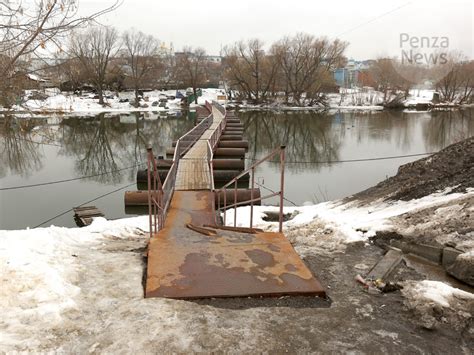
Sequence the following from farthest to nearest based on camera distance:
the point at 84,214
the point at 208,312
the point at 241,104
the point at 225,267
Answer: the point at 241,104, the point at 84,214, the point at 225,267, the point at 208,312

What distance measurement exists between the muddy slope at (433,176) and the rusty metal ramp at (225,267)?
4.02 m

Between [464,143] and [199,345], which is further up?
[464,143]

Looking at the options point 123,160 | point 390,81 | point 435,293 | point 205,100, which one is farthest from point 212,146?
point 390,81

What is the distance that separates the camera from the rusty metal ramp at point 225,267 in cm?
384

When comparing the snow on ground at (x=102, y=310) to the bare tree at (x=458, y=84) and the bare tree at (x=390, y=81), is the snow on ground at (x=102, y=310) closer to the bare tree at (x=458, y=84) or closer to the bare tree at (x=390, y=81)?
the bare tree at (x=390, y=81)

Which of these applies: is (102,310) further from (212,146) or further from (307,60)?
(307,60)

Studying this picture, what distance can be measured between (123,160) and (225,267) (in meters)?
19.5

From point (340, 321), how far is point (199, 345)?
1.26 metres

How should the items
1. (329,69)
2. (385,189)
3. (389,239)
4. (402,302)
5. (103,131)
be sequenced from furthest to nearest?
(329,69), (103,131), (385,189), (389,239), (402,302)

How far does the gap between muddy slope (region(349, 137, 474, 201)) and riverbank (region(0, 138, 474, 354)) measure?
270 centimetres

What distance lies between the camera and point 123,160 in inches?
891

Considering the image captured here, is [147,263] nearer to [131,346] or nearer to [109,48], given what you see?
[131,346]

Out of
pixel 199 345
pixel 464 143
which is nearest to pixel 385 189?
pixel 464 143

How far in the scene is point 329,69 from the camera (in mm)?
71688
